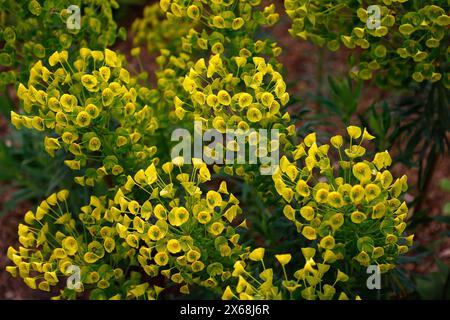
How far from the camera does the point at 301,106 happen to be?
4352mm

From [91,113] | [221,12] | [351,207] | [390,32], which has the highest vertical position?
[221,12]

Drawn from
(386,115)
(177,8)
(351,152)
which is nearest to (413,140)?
(386,115)

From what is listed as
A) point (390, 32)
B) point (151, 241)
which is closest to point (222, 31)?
point (390, 32)

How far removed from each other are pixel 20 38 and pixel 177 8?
734 millimetres

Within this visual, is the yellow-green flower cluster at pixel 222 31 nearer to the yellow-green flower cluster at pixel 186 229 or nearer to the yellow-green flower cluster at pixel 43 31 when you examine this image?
the yellow-green flower cluster at pixel 43 31

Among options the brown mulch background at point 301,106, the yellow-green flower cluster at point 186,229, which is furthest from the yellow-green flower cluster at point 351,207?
the brown mulch background at point 301,106

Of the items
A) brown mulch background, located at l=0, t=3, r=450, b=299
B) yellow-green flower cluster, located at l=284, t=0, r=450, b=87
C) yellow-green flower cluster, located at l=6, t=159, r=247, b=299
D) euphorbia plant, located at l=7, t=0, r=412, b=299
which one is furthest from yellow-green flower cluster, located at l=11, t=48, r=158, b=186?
brown mulch background, located at l=0, t=3, r=450, b=299

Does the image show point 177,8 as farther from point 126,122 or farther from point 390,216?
point 390,216

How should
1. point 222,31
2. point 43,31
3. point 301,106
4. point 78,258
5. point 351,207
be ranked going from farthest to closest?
point 301,106
point 43,31
point 222,31
point 78,258
point 351,207

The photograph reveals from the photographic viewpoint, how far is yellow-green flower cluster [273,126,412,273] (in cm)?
190

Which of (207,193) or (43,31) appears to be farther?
(43,31)

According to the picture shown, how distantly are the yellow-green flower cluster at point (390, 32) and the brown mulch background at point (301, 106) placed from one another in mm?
381

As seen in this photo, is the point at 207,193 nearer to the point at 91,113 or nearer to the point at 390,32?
the point at 91,113

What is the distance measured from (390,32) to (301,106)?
1798 mm
